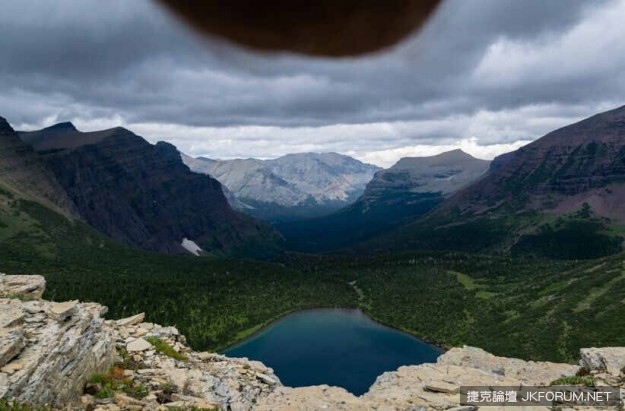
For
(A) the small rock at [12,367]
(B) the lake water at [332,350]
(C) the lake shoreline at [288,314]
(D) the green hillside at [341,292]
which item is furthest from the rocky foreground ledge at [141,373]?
(C) the lake shoreline at [288,314]

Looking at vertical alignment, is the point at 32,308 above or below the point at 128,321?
above

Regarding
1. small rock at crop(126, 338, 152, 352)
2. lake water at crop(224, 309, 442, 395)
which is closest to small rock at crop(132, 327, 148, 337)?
small rock at crop(126, 338, 152, 352)

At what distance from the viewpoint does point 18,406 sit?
1105cm

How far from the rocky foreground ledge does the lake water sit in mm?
80551

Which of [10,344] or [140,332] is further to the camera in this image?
[140,332]

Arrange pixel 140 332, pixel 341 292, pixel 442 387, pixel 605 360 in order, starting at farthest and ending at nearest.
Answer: pixel 341 292
pixel 140 332
pixel 605 360
pixel 442 387

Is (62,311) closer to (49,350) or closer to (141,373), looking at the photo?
(49,350)

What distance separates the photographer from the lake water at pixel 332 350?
352ft

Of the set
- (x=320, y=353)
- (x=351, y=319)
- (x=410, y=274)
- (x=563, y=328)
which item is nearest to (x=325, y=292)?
(x=351, y=319)

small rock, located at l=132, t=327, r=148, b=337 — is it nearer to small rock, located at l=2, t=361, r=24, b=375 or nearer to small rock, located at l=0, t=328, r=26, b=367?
small rock, located at l=0, t=328, r=26, b=367

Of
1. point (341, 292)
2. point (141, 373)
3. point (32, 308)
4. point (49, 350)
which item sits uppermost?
point (32, 308)

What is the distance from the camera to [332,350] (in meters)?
124

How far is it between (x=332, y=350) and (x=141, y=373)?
112060 millimetres

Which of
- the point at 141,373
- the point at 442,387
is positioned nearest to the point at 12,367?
the point at 141,373
